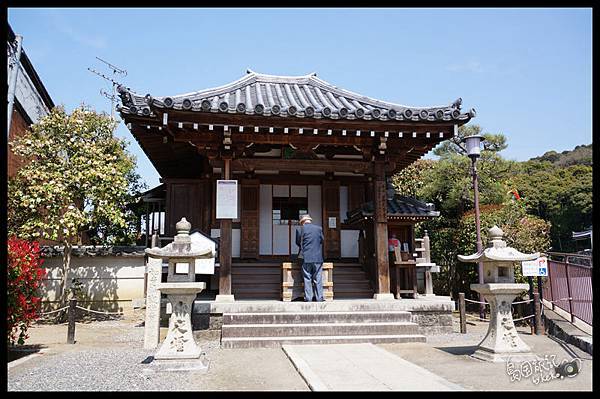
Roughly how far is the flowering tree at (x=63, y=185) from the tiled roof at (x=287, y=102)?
318 centimetres

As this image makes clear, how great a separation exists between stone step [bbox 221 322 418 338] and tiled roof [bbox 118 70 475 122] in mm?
4098

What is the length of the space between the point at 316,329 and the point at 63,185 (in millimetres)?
7592

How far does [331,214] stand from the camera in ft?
42.4

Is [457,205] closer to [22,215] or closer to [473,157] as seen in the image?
[473,157]

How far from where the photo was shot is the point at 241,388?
521 cm

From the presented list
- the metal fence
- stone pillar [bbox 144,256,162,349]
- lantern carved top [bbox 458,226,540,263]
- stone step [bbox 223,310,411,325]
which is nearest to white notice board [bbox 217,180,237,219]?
stone pillar [bbox 144,256,162,349]

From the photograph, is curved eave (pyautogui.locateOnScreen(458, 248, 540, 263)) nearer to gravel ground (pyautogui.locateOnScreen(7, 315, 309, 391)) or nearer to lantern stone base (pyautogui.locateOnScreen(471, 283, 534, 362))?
lantern stone base (pyautogui.locateOnScreen(471, 283, 534, 362))

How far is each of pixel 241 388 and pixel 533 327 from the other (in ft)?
23.5

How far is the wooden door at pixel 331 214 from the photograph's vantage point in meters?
12.7

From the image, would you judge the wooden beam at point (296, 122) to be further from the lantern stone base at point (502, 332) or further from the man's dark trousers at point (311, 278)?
the lantern stone base at point (502, 332)

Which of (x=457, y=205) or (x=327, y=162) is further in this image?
(x=457, y=205)

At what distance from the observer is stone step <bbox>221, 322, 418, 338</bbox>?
27.2ft

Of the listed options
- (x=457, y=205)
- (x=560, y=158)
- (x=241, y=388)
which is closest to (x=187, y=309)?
(x=241, y=388)

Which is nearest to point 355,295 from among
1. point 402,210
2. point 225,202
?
point 402,210
